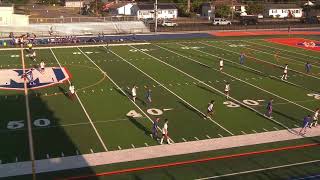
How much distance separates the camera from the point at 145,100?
1136 inches

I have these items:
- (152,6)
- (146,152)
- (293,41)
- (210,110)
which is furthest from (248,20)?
(146,152)

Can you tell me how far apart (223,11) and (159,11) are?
15505 millimetres

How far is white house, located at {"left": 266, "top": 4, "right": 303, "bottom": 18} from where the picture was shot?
4299 inches

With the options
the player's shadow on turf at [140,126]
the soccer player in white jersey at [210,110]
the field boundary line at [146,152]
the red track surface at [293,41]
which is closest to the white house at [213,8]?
the red track surface at [293,41]

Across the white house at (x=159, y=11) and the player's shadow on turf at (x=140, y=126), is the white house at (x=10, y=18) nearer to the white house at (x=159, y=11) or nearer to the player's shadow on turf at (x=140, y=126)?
the white house at (x=159, y=11)

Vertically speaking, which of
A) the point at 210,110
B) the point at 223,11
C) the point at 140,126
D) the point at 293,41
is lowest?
the point at 140,126

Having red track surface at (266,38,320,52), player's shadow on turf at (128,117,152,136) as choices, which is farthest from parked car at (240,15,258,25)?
player's shadow on turf at (128,117,152,136)

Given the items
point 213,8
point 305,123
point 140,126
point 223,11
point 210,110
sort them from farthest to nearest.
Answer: point 213,8, point 223,11, point 210,110, point 140,126, point 305,123

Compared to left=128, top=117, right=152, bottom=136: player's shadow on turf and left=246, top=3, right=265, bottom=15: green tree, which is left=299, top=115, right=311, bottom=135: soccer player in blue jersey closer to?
left=128, top=117, right=152, bottom=136: player's shadow on turf

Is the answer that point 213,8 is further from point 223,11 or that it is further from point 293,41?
point 293,41

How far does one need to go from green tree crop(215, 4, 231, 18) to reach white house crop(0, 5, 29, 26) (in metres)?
46.5

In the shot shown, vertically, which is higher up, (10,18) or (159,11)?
(159,11)

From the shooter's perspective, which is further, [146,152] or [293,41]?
[293,41]

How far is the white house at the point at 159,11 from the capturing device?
103 meters
